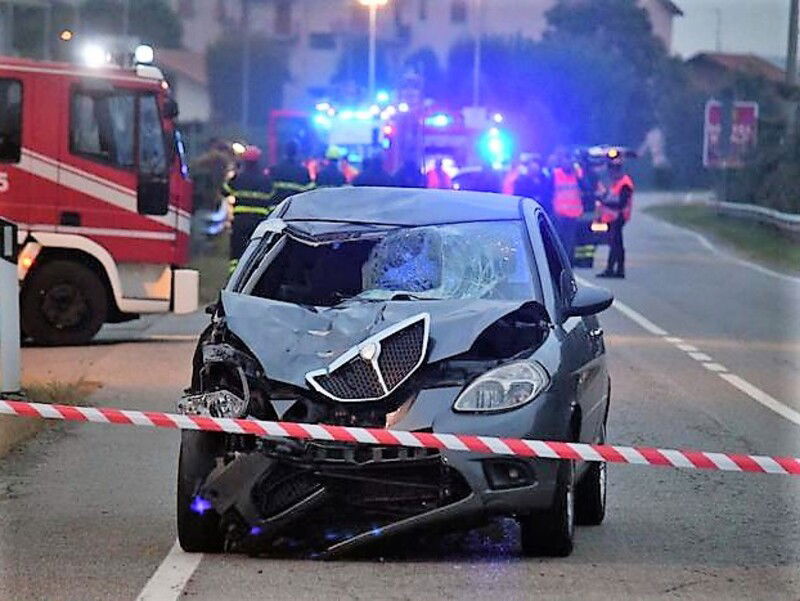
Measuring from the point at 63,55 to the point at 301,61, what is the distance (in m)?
11.4

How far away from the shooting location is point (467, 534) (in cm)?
770

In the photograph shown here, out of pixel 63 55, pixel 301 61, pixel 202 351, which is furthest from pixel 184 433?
pixel 301 61

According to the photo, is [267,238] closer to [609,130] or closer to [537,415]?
[537,415]

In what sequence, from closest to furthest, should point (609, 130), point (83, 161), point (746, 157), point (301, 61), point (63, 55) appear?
1. point (83, 161)
2. point (63, 55)
3. point (301, 61)
4. point (746, 157)
5. point (609, 130)

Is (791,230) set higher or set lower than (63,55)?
lower

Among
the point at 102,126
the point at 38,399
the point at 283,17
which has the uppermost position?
the point at 283,17

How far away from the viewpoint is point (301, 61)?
31141 mm

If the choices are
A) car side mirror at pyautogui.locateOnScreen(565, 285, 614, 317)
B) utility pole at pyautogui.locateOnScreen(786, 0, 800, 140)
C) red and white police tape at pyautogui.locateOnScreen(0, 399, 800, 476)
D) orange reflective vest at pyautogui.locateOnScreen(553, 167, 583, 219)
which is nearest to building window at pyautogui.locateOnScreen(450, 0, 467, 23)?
utility pole at pyautogui.locateOnScreen(786, 0, 800, 140)

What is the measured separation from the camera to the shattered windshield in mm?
7992

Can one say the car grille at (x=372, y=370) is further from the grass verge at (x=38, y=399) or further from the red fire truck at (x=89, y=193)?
the red fire truck at (x=89, y=193)

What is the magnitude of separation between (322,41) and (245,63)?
3.30 metres

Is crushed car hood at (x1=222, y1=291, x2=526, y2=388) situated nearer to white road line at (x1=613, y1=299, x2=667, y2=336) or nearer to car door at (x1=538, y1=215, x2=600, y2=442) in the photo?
car door at (x1=538, y1=215, x2=600, y2=442)

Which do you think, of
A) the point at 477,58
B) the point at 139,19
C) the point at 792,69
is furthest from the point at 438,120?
the point at 139,19

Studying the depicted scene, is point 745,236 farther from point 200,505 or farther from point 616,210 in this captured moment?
point 200,505
